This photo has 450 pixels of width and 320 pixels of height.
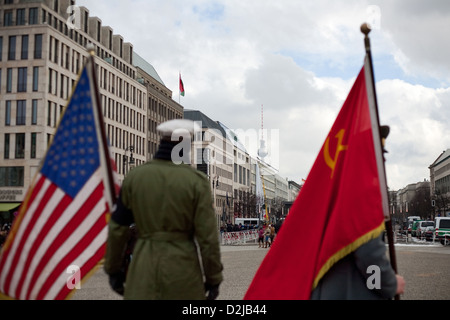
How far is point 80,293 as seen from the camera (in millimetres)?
12398

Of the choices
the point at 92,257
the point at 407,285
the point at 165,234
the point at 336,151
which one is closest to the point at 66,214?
the point at 92,257

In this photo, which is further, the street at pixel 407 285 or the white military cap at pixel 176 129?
the street at pixel 407 285

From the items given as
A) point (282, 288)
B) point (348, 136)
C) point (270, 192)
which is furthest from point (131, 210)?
point (270, 192)

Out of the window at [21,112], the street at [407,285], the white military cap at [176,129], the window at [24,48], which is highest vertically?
the window at [24,48]

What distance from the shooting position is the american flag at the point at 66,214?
153 inches

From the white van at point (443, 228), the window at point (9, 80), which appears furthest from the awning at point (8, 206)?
the white van at point (443, 228)

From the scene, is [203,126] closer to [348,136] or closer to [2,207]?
[2,207]

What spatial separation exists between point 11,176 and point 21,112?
20.8 ft

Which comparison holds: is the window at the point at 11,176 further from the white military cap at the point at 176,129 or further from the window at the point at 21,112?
the white military cap at the point at 176,129

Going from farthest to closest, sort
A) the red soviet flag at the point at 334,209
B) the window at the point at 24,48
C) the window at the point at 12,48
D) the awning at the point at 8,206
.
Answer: the window at the point at 12,48 < the window at the point at 24,48 < the awning at the point at 8,206 < the red soviet flag at the point at 334,209

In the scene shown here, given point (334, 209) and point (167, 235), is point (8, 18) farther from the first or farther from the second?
point (334, 209)

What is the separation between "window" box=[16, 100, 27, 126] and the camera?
185ft

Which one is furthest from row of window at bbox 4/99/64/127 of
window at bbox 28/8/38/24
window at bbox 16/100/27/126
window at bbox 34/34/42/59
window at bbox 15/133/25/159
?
window at bbox 28/8/38/24
